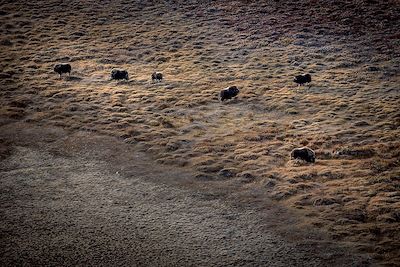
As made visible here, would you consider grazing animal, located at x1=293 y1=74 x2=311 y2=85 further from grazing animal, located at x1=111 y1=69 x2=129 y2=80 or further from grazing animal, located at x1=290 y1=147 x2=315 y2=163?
grazing animal, located at x1=111 y1=69 x2=129 y2=80

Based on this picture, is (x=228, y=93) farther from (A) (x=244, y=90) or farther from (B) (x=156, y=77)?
(B) (x=156, y=77)

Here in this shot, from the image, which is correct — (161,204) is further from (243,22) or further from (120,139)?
(243,22)

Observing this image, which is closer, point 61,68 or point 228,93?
point 228,93

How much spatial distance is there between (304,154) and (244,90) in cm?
965

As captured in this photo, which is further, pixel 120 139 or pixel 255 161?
pixel 120 139

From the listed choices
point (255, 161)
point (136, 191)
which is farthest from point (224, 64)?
point (136, 191)

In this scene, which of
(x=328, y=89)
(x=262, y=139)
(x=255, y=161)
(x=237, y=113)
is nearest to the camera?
(x=255, y=161)

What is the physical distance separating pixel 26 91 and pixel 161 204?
16199 mm

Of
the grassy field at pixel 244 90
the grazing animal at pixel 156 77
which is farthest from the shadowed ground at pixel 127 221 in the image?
the grazing animal at pixel 156 77

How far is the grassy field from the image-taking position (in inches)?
672

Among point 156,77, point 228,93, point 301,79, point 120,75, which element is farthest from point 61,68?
point 301,79

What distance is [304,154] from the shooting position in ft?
61.8

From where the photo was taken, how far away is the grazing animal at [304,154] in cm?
1880

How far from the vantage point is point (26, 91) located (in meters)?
28.1
